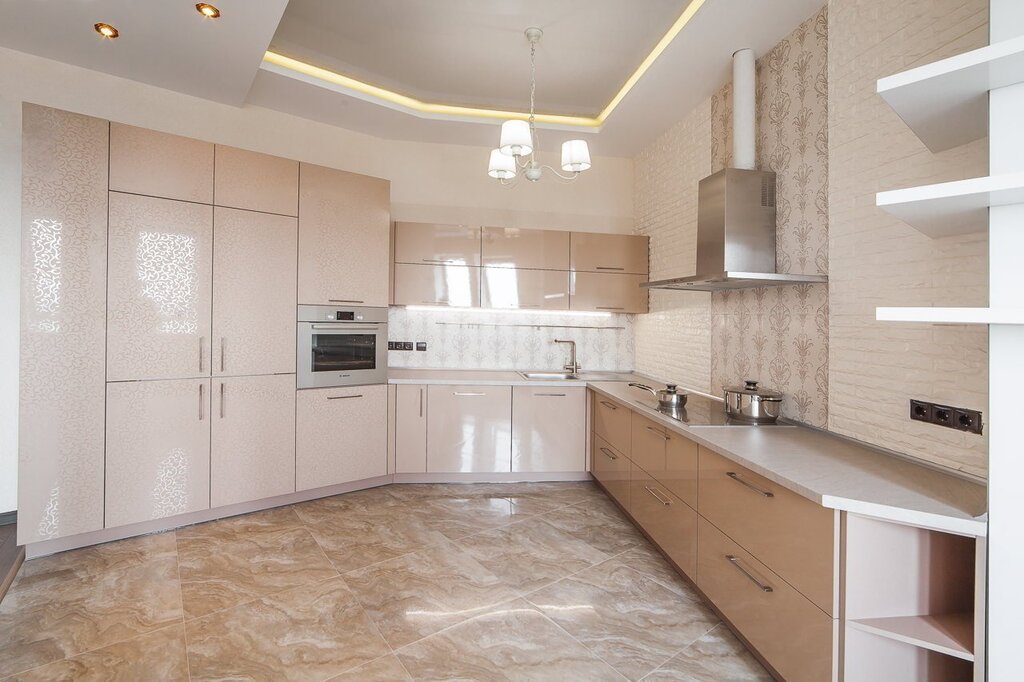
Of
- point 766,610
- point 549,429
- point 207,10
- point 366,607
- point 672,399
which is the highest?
point 207,10

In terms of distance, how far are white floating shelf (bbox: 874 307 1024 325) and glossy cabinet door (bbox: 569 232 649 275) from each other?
3.08m

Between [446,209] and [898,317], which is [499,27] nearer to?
[446,209]

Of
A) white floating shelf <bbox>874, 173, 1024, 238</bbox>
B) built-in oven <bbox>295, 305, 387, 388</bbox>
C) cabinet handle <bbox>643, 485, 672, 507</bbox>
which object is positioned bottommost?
cabinet handle <bbox>643, 485, 672, 507</bbox>

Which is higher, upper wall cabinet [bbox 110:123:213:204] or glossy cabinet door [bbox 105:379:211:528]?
upper wall cabinet [bbox 110:123:213:204]

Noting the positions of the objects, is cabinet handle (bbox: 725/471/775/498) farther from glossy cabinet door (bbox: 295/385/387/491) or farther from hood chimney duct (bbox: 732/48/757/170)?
glossy cabinet door (bbox: 295/385/387/491)

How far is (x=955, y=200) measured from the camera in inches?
46.0

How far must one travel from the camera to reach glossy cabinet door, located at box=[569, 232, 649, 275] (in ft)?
13.8

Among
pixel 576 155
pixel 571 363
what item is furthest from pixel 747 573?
pixel 571 363

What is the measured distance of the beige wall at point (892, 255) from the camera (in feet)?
5.32

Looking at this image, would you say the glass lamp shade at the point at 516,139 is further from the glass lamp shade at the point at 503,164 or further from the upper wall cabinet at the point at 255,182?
the upper wall cabinet at the point at 255,182

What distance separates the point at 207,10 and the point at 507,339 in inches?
119

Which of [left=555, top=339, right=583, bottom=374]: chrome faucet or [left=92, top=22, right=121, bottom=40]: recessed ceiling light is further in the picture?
[left=555, top=339, right=583, bottom=374]: chrome faucet

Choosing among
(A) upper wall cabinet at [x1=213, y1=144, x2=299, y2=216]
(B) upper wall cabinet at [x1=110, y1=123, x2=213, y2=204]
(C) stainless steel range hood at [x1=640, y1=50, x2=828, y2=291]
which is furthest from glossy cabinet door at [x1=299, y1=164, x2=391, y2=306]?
(C) stainless steel range hood at [x1=640, y1=50, x2=828, y2=291]

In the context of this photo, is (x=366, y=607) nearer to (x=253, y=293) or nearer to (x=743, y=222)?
(x=253, y=293)
